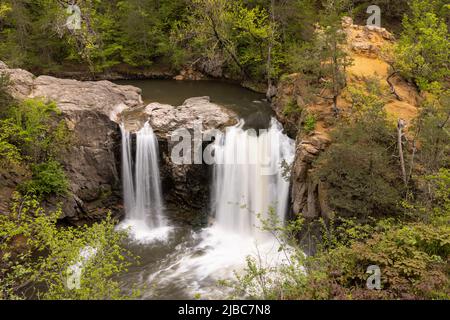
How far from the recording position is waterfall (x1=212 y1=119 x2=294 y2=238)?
15.0 meters

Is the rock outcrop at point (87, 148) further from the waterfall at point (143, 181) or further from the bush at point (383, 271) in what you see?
the bush at point (383, 271)

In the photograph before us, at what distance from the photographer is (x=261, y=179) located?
49.7 ft

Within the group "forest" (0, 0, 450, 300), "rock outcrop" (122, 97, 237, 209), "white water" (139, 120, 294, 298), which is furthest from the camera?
"rock outcrop" (122, 97, 237, 209)

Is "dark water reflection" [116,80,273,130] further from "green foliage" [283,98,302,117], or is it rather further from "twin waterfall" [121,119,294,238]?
"twin waterfall" [121,119,294,238]

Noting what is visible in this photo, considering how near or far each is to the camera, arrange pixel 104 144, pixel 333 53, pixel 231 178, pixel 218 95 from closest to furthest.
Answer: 1. pixel 333 53
2. pixel 231 178
3. pixel 104 144
4. pixel 218 95

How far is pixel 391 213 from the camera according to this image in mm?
10852

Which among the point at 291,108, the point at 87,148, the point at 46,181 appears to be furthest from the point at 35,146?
the point at 291,108

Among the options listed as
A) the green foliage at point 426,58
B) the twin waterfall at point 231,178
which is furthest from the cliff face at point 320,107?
the twin waterfall at point 231,178

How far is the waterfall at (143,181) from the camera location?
1584 centimetres

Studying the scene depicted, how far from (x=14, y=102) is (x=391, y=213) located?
1364cm

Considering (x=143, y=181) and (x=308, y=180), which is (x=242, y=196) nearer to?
(x=308, y=180)

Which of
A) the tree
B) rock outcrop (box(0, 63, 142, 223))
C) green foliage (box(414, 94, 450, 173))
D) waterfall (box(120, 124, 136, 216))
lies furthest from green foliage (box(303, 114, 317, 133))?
rock outcrop (box(0, 63, 142, 223))

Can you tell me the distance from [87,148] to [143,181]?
263cm
